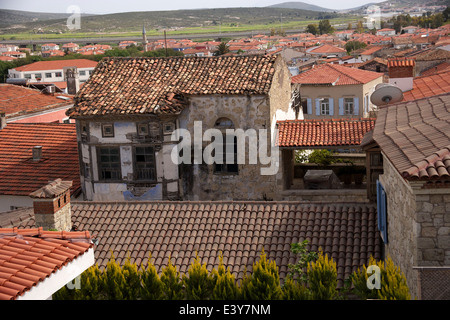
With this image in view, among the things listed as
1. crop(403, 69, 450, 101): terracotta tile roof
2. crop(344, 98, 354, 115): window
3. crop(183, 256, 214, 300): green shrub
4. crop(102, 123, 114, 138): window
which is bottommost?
crop(344, 98, 354, 115): window

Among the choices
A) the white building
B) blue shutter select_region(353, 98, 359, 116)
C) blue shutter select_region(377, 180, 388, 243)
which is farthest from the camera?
the white building

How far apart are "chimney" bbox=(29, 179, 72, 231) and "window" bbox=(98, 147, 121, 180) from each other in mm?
8459

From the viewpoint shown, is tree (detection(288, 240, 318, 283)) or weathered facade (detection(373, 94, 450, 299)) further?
tree (detection(288, 240, 318, 283))

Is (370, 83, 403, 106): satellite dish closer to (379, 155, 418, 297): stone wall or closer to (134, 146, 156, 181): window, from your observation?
(379, 155, 418, 297): stone wall

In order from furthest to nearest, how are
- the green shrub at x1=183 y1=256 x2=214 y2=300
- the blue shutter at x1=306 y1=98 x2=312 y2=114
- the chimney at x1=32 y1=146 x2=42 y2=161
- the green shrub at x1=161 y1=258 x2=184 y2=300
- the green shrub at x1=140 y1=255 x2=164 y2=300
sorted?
the blue shutter at x1=306 y1=98 x2=312 y2=114 < the chimney at x1=32 y1=146 x2=42 y2=161 < the green shrub at x1=161 y1=258 x2=184 y2=300 < the green shrub at x1=140 y1=255 x2=164 y2=300 < the green shrub at x1=183 y1=256 x2=214 y2=300

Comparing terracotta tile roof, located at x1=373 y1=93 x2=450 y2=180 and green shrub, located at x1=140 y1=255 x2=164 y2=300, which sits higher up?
terracotta tile roof, located at x1=373 y1=93 x2=450 y2=180

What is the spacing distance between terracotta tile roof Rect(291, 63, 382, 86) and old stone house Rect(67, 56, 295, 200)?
61.4 feet

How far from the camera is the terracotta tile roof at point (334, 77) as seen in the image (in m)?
41.1

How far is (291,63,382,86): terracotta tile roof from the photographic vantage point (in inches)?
1618

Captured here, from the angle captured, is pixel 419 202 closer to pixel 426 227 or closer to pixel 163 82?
pixel 426 227

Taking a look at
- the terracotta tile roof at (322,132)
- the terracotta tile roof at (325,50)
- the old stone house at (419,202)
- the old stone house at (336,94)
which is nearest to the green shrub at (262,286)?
the old stone house at (419,202)

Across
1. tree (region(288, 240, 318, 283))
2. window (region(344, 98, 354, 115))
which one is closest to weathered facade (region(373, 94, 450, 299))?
tree (region(288, 240, 318, 283))

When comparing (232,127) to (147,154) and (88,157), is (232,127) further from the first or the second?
(88,157)
